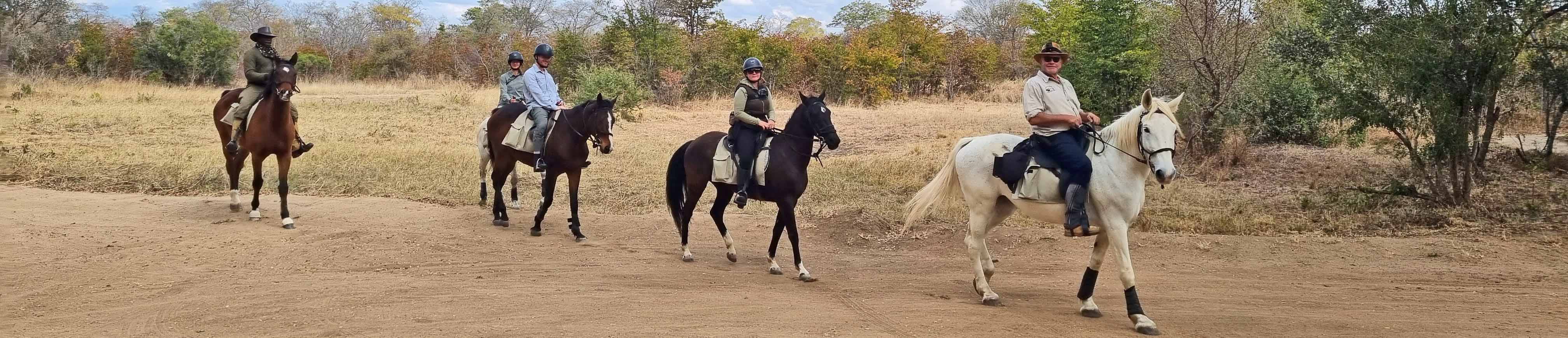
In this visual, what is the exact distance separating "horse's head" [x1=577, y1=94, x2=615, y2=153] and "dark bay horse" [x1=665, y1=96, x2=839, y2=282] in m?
0.86

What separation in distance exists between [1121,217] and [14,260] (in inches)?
337

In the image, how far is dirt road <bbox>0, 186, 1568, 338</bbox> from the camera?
247 inches

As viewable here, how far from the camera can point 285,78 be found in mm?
9430

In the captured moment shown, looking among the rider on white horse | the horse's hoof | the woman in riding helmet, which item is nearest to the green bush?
the woman in riding helmet

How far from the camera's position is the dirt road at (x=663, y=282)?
247 inches

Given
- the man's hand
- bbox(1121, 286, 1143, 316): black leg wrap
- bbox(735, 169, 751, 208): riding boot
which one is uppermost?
the man's hand

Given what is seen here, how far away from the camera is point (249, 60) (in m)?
9.93

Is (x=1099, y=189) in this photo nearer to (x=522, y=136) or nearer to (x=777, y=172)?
(x=777, y=172)

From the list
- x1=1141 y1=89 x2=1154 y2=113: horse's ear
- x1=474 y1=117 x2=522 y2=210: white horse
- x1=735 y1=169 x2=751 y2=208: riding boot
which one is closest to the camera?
x1=1141 y1=89 x2=1154 y2=113: horse's ear

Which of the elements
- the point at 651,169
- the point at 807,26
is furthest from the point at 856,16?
the point at 651,169

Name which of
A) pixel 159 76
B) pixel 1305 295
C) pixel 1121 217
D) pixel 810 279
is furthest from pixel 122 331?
pixel 159 76

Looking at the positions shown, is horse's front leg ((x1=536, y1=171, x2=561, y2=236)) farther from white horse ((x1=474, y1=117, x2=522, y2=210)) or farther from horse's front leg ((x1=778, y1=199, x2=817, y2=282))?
horse's front leg ((x1=778, y1=199, x2=817, y2=282))

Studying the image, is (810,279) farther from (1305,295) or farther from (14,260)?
(14,260)

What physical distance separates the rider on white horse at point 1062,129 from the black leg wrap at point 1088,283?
27 centimetres
